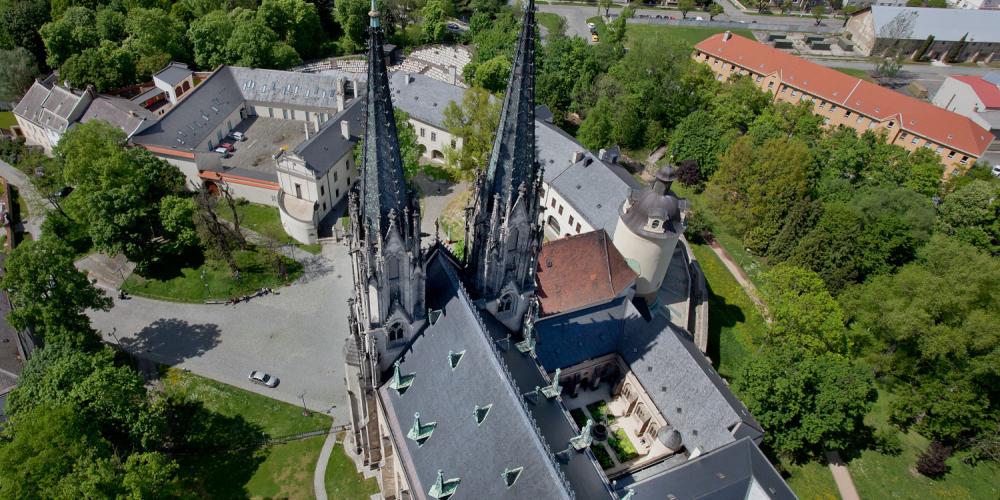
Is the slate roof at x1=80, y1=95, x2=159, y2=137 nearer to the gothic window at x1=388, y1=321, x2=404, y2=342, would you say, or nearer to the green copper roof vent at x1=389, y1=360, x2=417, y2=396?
the gothic window at x1=388, y1=321, x2=404, y2=342

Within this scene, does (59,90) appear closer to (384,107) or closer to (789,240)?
(384,107)

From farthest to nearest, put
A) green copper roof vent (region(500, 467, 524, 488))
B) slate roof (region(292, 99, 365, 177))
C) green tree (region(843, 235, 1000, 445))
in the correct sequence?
slate roof (region(292, 99, 365, 177)) → green tree (region(843, 235, 1000, 445)) → green copper roof vent (region(500, 467, 524, 488))

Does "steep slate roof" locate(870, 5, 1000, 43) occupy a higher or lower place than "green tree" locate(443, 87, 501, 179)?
higher

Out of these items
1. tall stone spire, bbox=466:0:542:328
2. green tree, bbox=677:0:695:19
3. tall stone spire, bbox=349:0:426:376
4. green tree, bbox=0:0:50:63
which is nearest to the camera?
tall stone spire, bbox=349:0:426:376

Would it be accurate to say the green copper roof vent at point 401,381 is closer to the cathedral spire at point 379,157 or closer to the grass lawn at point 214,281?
the cathedral spire at point 379,157

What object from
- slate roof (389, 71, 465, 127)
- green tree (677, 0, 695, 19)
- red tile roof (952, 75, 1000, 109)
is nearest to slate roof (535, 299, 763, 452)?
slate roof (389, 71, 465, 127)

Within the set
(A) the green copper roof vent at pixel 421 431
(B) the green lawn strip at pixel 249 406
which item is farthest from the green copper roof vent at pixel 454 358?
(B) the green lawn strip at pixel 249 406
